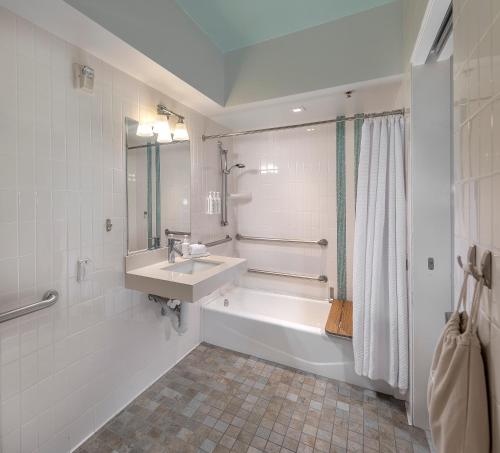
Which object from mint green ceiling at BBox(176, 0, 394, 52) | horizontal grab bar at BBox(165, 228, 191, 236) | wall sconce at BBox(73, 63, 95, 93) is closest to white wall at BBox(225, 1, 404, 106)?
mint green ceiling at BBox(176, 0, 394, 52)

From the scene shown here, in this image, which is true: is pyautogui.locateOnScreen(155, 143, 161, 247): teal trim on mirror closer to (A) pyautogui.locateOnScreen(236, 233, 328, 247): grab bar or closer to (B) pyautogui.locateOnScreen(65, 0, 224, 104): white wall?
(B) pyautogui.locateOnScreen(65, 0, 224, 104): white wall

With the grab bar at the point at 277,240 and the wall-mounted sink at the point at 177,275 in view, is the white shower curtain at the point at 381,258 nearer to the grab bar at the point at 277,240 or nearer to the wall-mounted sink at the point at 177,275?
the grab bar at the point at 277,240

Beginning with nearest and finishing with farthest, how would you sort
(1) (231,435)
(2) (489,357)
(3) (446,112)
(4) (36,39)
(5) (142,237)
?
(2) (489,357) → (4) (36,39) → (3) (446,112) → (1) (231,435) → (5) (142,237)

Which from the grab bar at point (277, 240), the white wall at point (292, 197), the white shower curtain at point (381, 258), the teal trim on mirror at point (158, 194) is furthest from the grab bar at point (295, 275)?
the teal trim on mirror at point (158, 194)

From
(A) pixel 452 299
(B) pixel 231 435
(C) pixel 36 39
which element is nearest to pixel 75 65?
(C) pixel 36 39

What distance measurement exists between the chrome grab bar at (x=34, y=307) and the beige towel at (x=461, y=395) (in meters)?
1.54

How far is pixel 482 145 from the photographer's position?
0.57m

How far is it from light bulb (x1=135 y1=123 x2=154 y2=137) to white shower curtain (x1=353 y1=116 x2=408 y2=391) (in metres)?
1.49

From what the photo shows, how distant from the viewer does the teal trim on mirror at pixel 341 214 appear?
2.50 meters

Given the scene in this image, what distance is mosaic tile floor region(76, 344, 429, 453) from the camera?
1.48m

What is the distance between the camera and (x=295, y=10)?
174 centimetres

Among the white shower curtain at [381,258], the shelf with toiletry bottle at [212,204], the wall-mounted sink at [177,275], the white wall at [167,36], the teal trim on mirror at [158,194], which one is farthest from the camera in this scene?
the shelf with toiletry bottle at [212,204]

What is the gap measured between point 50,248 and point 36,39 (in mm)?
1013

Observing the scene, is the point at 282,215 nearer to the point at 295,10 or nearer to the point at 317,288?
Answer: the point at 317,288
